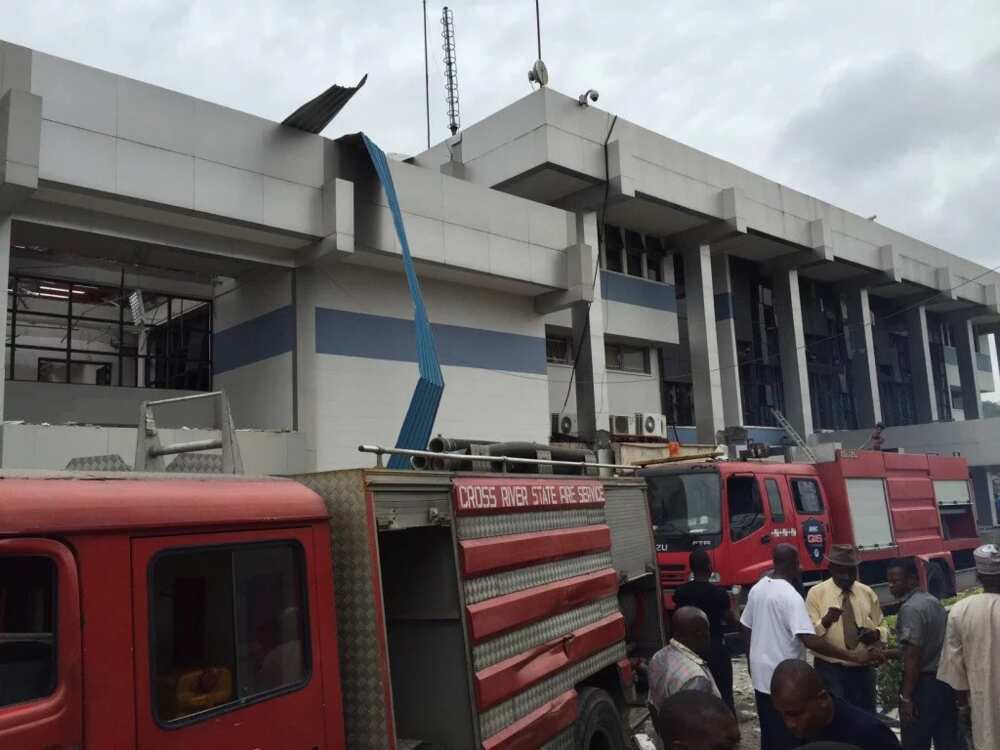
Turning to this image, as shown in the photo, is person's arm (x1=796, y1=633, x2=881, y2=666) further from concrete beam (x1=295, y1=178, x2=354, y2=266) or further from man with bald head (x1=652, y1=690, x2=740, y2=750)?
concrete beam (x1=295, y1=178, x2=354, y2=266)

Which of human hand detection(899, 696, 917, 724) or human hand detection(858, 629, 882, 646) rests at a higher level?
human hand detection(858, 629, 882, 646)

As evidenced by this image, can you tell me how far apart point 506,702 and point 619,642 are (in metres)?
2.08

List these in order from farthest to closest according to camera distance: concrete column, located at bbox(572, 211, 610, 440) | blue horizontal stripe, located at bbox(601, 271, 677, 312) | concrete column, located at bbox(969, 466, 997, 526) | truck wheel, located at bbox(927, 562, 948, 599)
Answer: concrete column, located at bbox(969, 466, 997, 526) → blue horizontal stripe, located at bbox(601, 271, 677, 312) → concrete column, located at bbox(572, 211, 610, 440) → truck wheel, located at bbox(927, 562, 948, 599)

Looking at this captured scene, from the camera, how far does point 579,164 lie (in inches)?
854

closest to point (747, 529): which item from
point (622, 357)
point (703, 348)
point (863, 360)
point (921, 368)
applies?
point (622, 357)

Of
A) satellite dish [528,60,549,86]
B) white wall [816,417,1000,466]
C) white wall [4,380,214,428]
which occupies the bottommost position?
white wall [816,417,1000,466]

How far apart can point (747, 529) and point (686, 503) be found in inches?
33.1

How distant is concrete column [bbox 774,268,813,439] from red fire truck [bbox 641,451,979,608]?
14.1 m

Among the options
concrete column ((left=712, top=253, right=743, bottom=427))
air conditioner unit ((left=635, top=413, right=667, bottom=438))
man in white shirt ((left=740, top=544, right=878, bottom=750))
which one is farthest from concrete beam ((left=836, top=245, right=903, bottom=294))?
man in white shirt ((left=740, top=544, right=878, bottom=750))

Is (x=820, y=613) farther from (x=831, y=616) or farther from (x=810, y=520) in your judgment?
(x=810, y=520)

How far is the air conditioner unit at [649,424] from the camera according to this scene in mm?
21672

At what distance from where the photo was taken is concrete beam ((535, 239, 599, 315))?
18734mm

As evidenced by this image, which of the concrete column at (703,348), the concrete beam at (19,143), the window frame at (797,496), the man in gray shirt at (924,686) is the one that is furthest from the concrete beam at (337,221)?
the concrete column at (703,348)

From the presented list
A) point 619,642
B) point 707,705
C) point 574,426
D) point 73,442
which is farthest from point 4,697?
point 574,426
